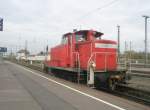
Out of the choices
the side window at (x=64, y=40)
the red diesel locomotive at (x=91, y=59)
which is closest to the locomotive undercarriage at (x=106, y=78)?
the red diesel locomotive at (x=91, y=59)

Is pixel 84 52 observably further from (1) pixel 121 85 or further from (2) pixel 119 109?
(2) pixel 119 109

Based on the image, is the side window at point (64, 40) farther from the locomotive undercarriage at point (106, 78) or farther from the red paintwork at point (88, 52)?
the locomotive undercarriage at point (106, 78)

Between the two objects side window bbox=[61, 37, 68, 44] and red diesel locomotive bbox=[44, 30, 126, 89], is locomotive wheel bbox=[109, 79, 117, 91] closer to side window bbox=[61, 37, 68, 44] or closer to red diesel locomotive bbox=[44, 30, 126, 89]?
red diesel locomotive bbox=[44, 30, 126, 89]

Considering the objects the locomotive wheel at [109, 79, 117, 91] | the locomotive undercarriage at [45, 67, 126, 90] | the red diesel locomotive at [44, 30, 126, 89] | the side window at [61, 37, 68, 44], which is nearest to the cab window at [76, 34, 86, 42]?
the red diesel locomotive at [44, 30, 126, 89]

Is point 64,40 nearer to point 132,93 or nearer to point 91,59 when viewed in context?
point 91,59

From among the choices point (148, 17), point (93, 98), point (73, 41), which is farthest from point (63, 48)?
point (148, 17)

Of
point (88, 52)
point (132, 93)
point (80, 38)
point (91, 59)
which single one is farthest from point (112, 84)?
point (80, 38)

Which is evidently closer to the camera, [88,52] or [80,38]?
[88,52]

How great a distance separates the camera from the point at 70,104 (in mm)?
11930

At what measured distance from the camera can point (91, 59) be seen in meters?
19.4

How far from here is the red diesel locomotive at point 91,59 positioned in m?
18.5

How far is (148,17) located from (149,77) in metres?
36.4

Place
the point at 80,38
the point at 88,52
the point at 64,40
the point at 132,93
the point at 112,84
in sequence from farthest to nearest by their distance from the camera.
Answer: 1. the point at 64,40
2. the point at 80,38
3. the point at 88,52
4. the point at 112,84
5. the point at 132,93

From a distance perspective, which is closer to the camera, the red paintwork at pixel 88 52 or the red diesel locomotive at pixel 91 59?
the red diesel locomotive at pixel 91 59
